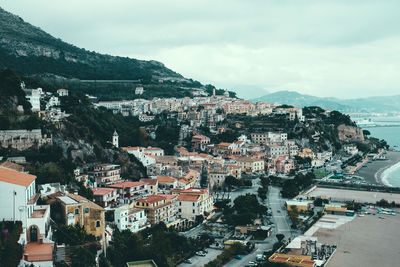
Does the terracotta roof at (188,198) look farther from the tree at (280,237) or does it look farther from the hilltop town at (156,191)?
the tree at (280,237)

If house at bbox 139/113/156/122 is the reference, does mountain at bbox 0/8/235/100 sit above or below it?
above

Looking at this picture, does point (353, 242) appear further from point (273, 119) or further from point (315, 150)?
point (273, 119)

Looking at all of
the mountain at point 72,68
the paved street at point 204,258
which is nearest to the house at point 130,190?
the paved street at point 204,258

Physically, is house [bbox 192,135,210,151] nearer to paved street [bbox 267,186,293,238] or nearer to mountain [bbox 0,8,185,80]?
paved street [bbox 267,186,293,238]

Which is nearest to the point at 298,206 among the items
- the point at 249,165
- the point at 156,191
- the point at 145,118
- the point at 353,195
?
the point at 353,195

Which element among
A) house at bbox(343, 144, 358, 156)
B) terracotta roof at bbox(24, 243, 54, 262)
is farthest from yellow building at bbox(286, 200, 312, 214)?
house at bbox(343, 144, 358, 156)

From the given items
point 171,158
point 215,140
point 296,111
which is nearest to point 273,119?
point 296,111
